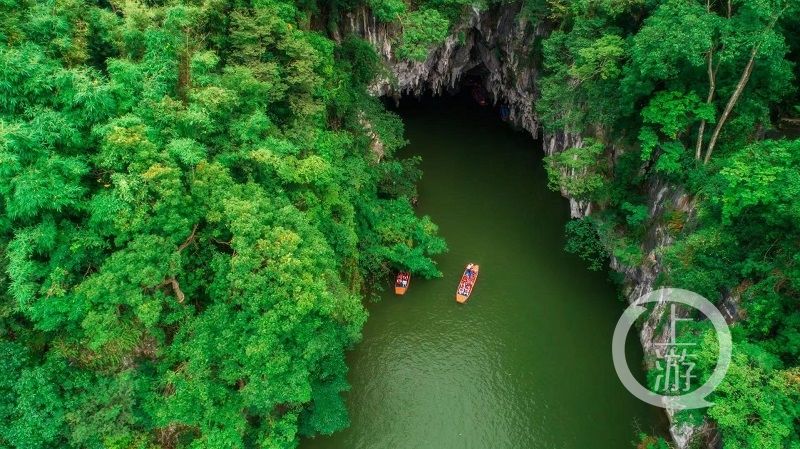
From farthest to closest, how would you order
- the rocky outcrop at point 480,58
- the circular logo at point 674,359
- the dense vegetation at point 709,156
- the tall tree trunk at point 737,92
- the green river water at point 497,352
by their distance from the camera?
the rocky outcrop at point 480,58 → the green river water at point 497,352 → the tall tree trunk at point 737,92 → the circular logo at point 674,359 → the dense vegetation at point 709,156

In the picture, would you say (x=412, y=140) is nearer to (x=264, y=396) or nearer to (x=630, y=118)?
(x=630, y=118)

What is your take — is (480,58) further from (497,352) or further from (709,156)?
(497,352)

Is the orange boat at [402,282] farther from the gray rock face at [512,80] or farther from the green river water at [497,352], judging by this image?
the gray rock face at [512,80]

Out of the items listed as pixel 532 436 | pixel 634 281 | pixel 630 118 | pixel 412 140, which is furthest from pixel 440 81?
pixel 532 436

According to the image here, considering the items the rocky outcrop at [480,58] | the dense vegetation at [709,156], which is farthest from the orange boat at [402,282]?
the rocky outcrop at [480,58]

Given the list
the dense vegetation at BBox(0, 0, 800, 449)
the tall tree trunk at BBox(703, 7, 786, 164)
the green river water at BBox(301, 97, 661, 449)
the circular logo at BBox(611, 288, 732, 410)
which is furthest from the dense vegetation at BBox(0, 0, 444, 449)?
the tall tree trunk at BBox(703, 7, 786, 164)
